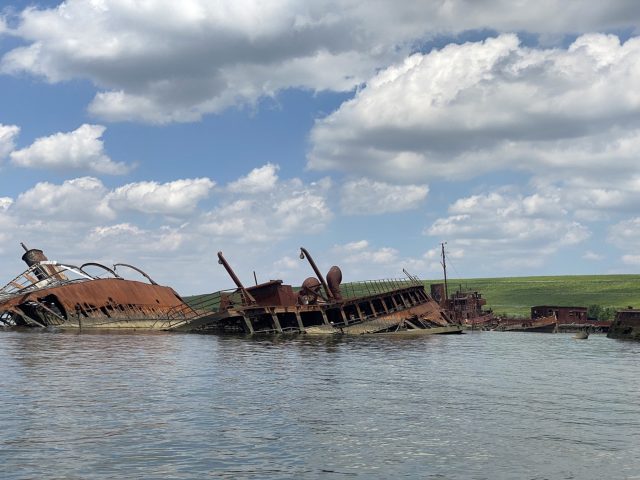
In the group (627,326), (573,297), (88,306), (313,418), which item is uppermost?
(88,306)

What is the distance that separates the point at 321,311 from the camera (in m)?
66.1

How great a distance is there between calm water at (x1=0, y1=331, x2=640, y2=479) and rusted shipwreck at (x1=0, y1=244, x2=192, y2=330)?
95.9 feet

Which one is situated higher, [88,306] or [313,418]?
[88,306]

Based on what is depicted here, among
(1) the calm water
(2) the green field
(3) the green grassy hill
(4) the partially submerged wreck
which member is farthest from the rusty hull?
(2) the green field

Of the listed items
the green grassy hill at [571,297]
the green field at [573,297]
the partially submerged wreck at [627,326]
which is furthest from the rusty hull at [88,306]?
the green field at [573,297]

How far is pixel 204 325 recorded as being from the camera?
6825 cm

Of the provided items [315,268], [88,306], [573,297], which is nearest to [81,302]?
[88,306]

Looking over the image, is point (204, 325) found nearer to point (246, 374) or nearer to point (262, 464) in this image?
point (246, 374)

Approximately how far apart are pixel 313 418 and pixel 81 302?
55948mm

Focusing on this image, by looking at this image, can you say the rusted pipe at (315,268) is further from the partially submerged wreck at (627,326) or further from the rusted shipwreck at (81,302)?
the partially submerged wreck at (627,326)

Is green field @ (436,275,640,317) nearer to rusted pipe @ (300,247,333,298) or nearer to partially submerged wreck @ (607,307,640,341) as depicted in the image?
partially submerged wreck @ (607,307,640,341)

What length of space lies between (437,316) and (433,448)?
5335 centimetres

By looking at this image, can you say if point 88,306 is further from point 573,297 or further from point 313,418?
point 573,297

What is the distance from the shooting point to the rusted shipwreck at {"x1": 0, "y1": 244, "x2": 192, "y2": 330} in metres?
70.9
